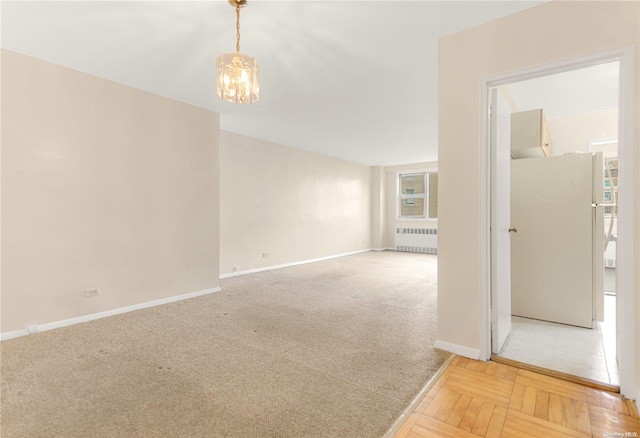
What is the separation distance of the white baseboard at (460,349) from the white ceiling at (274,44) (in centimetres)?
249

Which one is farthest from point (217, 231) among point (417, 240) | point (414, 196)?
point (414, 196)

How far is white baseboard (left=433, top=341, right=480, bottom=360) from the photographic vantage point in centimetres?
232

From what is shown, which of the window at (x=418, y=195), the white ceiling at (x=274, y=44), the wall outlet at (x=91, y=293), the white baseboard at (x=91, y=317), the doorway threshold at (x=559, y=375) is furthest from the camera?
the window at (x=418, y=195)

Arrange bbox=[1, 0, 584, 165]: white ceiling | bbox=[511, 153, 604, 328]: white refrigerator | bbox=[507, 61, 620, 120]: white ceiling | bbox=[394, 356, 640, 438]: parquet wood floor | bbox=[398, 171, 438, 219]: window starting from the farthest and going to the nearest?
bbox=[398, 171, 438, 219]: window → bbox=[507, 61, 620, 120]: white ceiling → bbox=[511, 153, 604, 328]: white refrigerator → bbox=[1, 0, 584, 165]: white ceiling → bbox=[394, 356, 640, 438]: parquet wood floor

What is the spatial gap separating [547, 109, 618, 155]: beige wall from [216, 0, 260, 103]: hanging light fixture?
4735 millimetres

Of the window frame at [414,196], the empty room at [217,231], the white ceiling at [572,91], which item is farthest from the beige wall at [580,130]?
the window frame at [414,196]

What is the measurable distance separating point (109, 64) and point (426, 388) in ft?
12.9

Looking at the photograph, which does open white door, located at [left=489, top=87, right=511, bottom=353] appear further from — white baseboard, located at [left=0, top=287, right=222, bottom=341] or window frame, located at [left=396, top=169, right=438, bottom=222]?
window frame, located at [left=396, top=169, right=438, bottom=222]

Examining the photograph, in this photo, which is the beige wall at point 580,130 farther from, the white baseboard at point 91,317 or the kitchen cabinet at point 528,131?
the white baseboard at point 91,317

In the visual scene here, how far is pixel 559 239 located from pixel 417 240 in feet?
19.0

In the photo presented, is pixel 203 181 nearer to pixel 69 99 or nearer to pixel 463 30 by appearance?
pixel 69 99

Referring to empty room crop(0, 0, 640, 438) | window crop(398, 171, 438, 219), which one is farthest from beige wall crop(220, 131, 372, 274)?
window crop(398, 171, 438, 219)

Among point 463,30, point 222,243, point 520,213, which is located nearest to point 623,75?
point 463,30

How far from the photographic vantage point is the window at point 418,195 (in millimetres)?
8820
